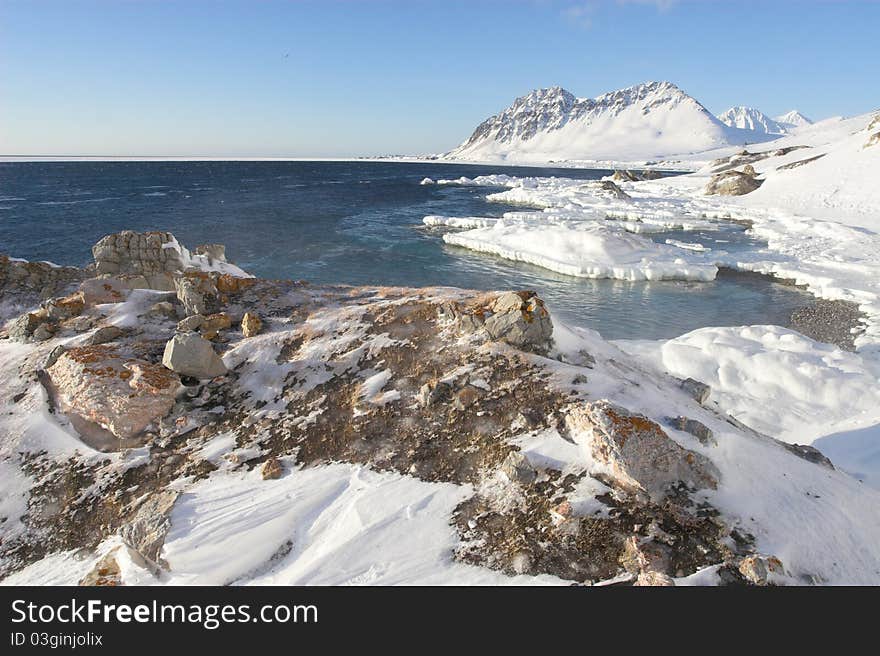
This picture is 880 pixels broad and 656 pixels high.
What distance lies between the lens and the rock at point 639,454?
224 inches

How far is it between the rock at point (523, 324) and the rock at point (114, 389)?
6203mm

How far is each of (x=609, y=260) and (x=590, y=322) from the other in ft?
32.1

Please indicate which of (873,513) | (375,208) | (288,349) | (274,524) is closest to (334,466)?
(274,524)

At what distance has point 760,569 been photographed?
4578 mm

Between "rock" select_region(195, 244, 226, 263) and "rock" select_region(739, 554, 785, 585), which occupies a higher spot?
"rock" select_region(195, 244, 226, 263)

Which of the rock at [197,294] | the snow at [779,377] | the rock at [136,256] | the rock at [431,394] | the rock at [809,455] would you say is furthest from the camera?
the rock at [136,256]

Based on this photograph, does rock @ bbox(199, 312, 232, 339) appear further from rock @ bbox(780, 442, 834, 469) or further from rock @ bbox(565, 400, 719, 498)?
rock @ bbox(780, 442, 834, 469)

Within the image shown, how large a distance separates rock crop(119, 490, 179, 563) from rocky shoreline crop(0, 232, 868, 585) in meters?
0.02

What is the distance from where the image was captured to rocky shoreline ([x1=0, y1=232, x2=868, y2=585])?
17.3ft

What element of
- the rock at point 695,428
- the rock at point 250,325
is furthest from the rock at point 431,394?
the rock at point 250,325

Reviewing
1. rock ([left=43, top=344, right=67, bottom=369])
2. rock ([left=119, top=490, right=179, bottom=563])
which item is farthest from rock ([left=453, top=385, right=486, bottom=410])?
rock ([left=43, top=344, right=67, bottom=369])

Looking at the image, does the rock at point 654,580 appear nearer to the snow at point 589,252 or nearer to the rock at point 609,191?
the snow at point 589,252

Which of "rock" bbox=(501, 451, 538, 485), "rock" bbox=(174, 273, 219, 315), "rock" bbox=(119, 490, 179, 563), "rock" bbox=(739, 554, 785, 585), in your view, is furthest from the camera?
"rock" bbox=(174, 273, 219, 315)
